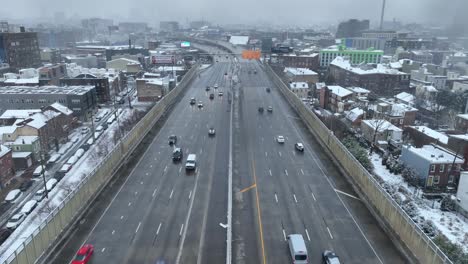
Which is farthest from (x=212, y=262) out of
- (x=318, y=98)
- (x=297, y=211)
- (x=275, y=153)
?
(x=318, y=98)

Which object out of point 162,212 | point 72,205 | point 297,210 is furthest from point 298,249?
point 72,205

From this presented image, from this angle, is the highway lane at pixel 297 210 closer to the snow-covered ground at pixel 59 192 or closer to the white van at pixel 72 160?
the snow-covered ground at pixel 59 192

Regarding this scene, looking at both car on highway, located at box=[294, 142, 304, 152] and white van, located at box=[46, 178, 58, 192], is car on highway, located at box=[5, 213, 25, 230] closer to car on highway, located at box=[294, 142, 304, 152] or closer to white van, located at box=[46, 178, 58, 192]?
white van, located at box=[46, 178, 58, 192]

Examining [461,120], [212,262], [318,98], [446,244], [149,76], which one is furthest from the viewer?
[149,76]

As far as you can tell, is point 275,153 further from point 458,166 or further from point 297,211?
point 458,166

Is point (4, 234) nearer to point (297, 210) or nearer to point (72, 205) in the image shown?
point (72, 205)

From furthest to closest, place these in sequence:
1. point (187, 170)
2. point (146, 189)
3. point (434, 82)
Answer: point (434, 82) → point (187, 170) → point (146, 189)

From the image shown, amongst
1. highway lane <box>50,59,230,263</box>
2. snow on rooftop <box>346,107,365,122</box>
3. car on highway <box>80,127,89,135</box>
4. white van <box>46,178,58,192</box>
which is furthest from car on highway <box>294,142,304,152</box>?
car on highway <box>80,127,89,135</box>
